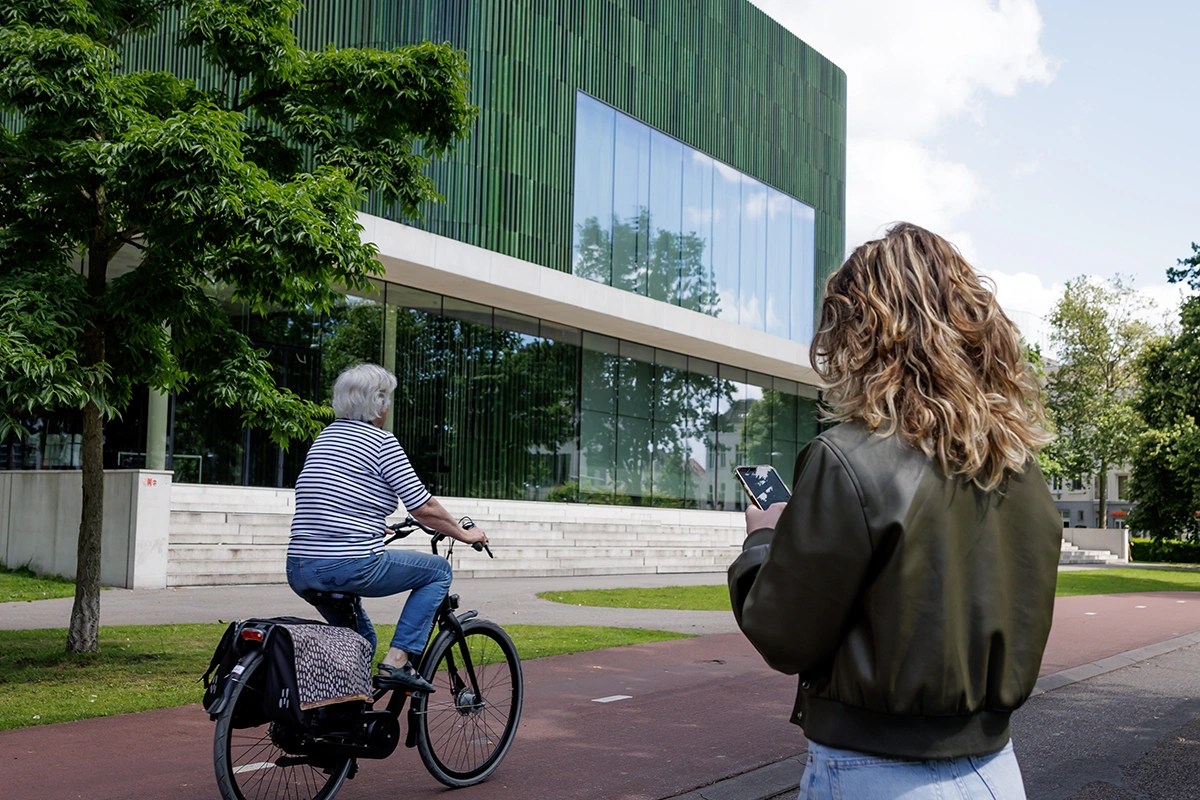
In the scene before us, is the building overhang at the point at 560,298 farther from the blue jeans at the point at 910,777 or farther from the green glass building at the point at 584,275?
the blue jeans at the point at 910,777

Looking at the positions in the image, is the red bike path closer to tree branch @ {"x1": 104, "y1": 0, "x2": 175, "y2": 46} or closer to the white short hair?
the white short hair

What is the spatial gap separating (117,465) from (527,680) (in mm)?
15807

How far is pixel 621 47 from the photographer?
31203 mm

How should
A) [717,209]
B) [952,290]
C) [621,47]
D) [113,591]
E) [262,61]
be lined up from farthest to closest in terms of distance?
[717,209]
[621,47]
[113,591]
[262,61]
[952,290]

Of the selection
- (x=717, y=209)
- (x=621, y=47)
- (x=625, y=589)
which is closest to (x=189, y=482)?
(x=625, y=589)

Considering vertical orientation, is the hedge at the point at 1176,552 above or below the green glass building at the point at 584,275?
below

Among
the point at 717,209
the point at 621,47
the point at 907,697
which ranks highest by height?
the point at 621,47

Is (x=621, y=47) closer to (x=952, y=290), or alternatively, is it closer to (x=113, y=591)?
(x=113, y=591)

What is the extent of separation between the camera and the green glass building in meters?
23.8

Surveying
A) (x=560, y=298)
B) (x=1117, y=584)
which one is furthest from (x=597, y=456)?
(x=1117, y=584)

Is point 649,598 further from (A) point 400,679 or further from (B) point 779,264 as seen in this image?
(B) point 779,264

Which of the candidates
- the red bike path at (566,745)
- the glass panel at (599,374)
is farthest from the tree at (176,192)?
the glass panel at (599,374)

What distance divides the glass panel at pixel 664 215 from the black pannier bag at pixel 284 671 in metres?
28.5

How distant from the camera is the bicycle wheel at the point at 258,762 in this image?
393 centimetres
